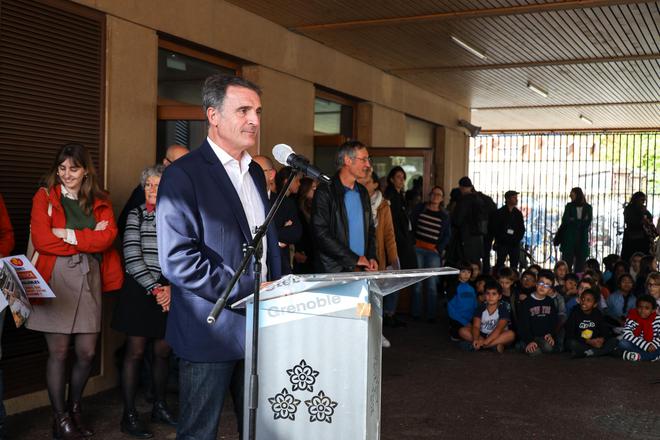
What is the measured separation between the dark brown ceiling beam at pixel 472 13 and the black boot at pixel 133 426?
534 centimetres

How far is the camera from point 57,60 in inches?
225

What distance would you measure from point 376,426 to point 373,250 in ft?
12.9

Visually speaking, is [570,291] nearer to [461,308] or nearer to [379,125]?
[461,308]

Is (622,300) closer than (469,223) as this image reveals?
Yes

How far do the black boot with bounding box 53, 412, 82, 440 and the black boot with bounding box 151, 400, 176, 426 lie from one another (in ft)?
1.85

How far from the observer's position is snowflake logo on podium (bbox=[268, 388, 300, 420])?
9.02ft

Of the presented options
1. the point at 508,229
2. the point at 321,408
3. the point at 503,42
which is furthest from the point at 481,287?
the point at 321,408

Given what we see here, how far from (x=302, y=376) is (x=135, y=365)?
2.57 m

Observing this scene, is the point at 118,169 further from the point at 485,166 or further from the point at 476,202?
the point at 485,166

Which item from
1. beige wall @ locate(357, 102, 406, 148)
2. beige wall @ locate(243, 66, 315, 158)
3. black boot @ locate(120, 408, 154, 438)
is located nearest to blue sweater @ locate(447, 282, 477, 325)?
beige wall @ locate(243, 66, 315, 158)

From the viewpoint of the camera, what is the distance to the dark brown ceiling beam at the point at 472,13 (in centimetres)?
779

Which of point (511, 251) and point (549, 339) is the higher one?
point (511, 251)

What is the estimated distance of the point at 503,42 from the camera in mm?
10000

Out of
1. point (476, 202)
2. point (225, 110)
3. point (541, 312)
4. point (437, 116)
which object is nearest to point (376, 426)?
point (225, 110)
